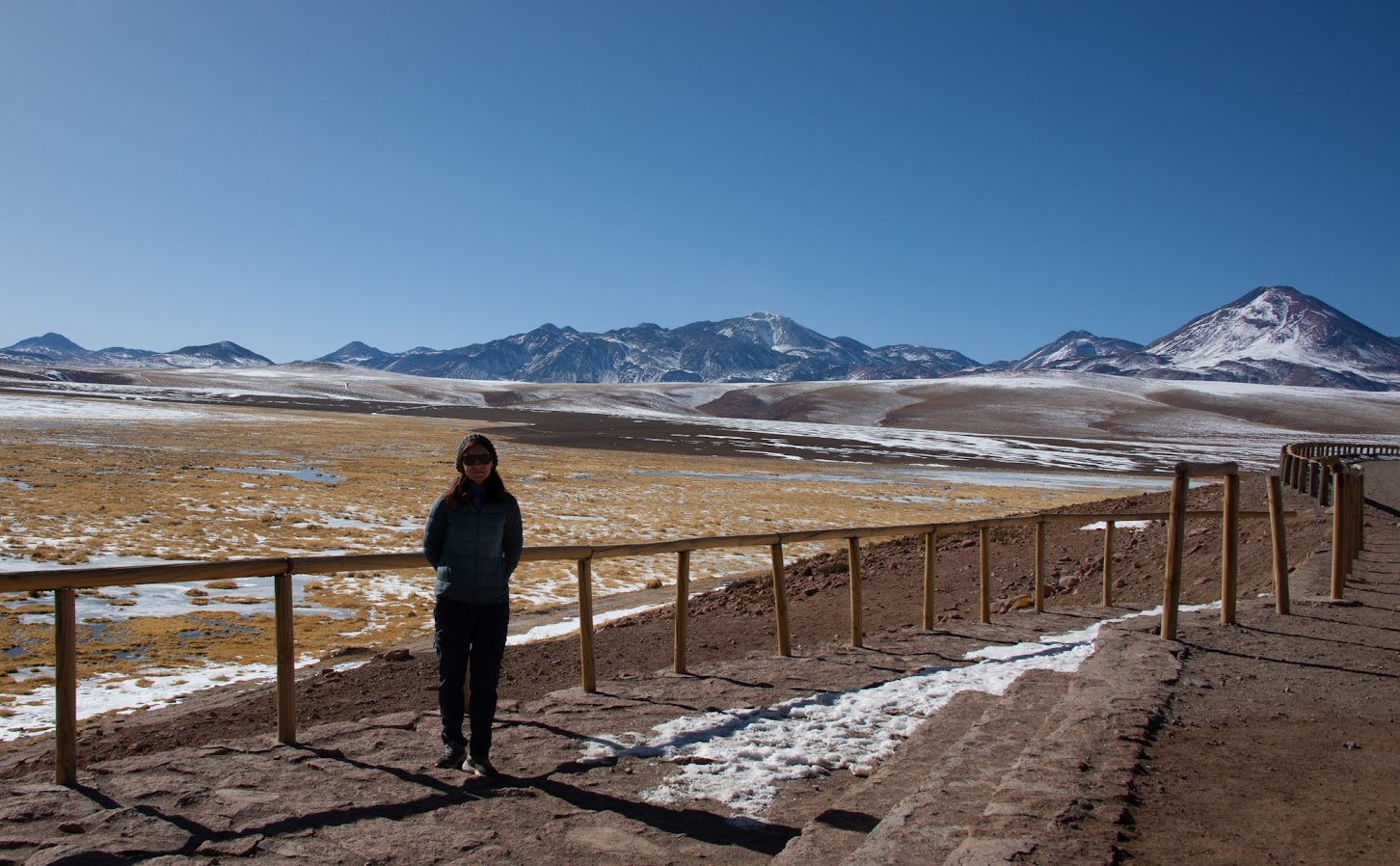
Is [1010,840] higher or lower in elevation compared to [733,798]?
higher

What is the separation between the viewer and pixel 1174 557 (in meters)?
7.71

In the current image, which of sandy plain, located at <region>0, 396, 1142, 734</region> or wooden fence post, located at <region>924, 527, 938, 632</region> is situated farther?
sandy plain, located at <region>0, 396, 1142, 734</region>

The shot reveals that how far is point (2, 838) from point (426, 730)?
2.30 meters

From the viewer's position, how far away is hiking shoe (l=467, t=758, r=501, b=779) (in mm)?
5090

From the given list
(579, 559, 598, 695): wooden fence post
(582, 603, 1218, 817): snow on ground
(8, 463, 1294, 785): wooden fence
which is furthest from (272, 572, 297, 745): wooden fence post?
(579, 559, 598, 695): wooden fence post

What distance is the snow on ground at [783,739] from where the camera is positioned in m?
5.14

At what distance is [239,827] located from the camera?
4.28 m

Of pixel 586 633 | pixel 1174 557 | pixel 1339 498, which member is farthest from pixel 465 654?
pixel 1339 498

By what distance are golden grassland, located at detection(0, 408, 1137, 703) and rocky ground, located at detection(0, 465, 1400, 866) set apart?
3930 mm

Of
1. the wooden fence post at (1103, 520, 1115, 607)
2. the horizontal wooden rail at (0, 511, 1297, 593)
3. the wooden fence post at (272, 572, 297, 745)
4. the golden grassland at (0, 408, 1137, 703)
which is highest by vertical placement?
the horizontal wooden rail at (0, 511, 1297, 593)

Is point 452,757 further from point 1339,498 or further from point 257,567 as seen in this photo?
point 1339,498

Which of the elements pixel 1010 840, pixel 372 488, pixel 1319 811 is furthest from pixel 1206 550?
pixel 372 488

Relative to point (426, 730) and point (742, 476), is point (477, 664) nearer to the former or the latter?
point (426, 730)

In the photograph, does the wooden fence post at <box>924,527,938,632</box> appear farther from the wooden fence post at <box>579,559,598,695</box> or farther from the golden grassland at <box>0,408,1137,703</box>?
the golden grassland at <box>0,408,1137,703</box>
